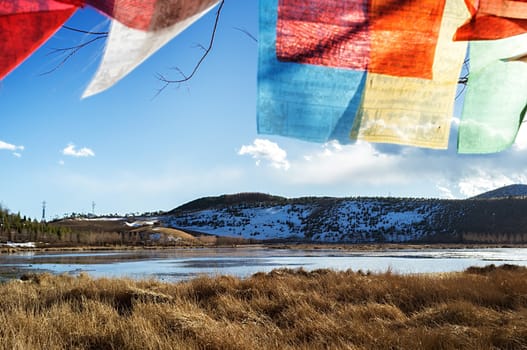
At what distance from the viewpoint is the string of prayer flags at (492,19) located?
1916 mm

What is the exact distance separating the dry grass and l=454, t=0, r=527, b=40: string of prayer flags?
4.02 m

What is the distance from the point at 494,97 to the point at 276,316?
7.75 m

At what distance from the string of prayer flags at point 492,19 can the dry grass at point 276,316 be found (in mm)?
A: 4022

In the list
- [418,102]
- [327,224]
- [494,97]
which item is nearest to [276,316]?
[494,97]

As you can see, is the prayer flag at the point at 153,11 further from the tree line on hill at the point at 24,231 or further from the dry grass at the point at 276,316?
the tree line on hill at the point at 24,231

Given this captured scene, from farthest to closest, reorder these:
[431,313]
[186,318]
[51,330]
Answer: [431,313], [186,318], [51,330]

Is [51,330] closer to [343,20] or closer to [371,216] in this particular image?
[343,20]

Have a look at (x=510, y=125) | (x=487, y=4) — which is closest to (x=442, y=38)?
(x=487, y=4)

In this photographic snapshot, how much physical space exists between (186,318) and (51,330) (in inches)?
76.4

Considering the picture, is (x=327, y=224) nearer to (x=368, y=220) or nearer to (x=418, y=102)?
(x=368, y=220)

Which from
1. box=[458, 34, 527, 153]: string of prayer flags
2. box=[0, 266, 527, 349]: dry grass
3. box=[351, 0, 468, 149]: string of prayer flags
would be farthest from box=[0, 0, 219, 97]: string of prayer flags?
box=[0, 266, 527, 349]: dry grass

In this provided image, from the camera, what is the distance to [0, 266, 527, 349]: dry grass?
5824 mm

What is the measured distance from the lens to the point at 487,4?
6.28 feet

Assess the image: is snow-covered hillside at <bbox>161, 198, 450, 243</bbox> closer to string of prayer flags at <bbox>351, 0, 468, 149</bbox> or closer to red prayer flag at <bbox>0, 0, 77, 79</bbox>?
string of prayer flags at <bbox>351, 0, 468, 149</bbox>
